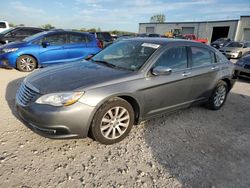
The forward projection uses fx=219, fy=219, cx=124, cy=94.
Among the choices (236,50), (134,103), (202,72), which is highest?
(202,72)

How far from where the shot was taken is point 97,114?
116 inches

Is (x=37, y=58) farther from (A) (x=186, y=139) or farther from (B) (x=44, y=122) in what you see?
(A) (x=186, y=139)

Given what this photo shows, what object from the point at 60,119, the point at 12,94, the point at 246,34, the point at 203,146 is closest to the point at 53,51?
the point at 12,94

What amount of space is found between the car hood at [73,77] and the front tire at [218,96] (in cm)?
230

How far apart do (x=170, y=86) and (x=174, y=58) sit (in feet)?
1.72

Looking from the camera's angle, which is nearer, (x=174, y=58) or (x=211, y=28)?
(x=174, y=58)

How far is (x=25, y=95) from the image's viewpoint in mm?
3080

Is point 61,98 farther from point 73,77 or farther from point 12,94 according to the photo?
point 12,94

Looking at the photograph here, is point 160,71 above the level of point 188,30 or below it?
above

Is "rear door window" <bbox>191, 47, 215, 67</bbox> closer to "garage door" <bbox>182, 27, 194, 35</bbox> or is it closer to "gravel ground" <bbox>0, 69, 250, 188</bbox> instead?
"gravel ground" <bbox>0, 69, 250, 188</bbox>

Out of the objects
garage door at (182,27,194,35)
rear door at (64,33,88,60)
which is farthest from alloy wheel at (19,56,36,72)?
garage door at (182,27,194,35)

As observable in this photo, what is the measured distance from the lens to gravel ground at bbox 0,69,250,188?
2523 millimetres

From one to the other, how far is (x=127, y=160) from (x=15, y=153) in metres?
1.47

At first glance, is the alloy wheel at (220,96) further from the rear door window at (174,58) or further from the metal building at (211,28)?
the metal building at (211,28)
